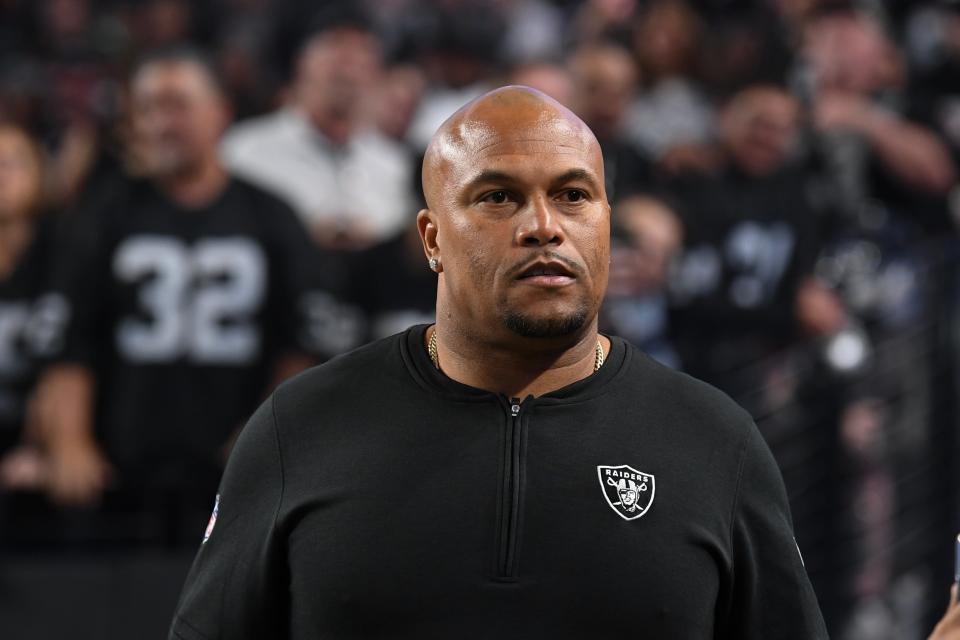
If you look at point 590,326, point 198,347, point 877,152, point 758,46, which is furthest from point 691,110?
point 590,326

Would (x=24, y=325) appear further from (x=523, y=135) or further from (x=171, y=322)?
(x=523, y=135)

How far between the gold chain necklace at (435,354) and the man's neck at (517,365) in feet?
0.14

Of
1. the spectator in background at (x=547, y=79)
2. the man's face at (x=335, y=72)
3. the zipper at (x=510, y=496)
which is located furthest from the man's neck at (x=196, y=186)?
the zipper at (x=510, y=496)

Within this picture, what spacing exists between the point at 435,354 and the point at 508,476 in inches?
11.3

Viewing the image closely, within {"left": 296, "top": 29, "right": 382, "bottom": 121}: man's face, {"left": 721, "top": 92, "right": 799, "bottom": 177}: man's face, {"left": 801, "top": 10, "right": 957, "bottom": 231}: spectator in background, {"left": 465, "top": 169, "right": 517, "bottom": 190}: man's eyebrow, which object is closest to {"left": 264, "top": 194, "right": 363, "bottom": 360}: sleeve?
{"left": 296, "top": 29, "right": 382, "bottom": 121}: man's face

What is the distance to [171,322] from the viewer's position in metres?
5.03

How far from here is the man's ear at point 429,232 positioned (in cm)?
219

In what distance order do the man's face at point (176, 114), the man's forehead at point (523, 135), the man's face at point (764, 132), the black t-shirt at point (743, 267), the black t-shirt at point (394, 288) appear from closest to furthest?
the man's forehead at point (523, 135) < the man's face at point (176, 114) < the black t-shirt at point (394, 288) < the black t-shirt at point (743, 267) < the man's face at point (764, 132)

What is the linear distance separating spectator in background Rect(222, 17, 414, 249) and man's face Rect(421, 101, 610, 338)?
3.56 metres

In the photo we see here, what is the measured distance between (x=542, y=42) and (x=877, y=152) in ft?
6.94

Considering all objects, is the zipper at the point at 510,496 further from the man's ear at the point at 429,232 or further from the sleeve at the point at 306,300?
the sleeve at the point at 306,300

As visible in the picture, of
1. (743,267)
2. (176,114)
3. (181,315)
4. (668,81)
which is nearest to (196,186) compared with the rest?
(176,114)

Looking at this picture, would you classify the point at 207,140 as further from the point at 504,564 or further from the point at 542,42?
the point at 504,564

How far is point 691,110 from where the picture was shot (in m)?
6.88
